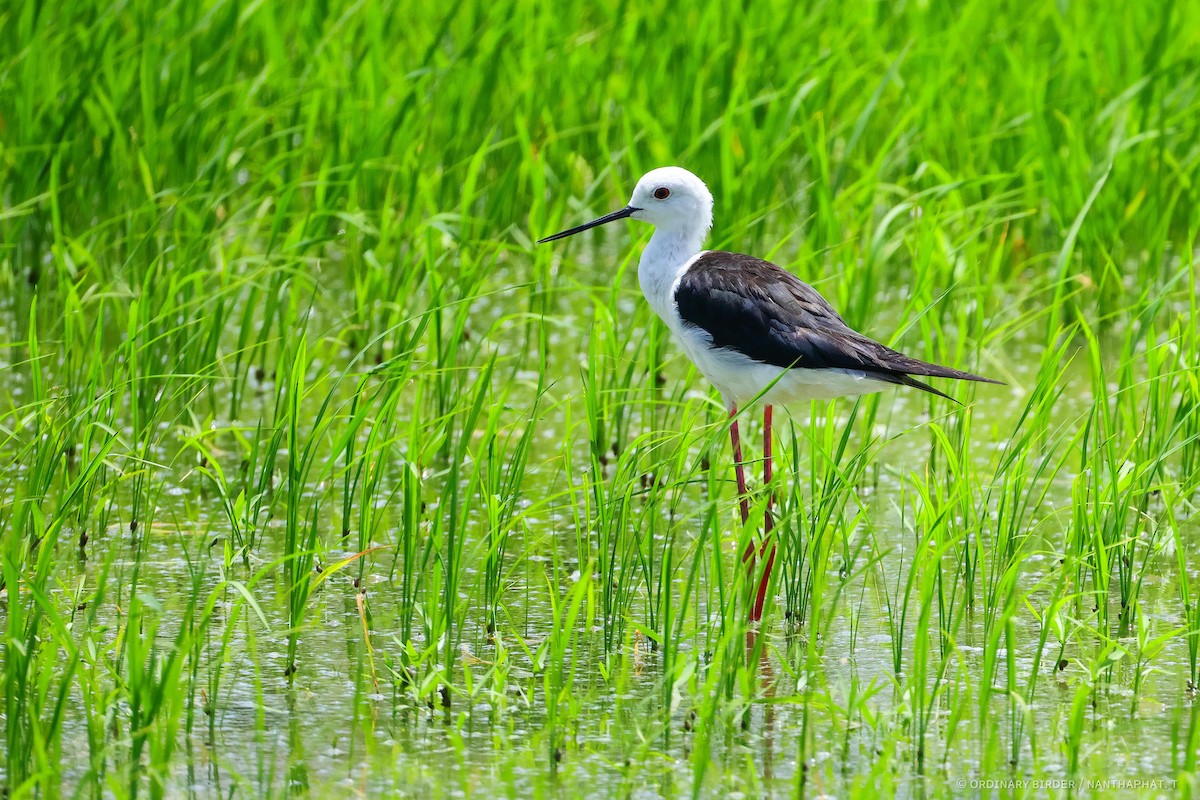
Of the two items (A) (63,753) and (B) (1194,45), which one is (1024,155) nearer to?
(B) (1194,45)

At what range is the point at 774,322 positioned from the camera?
4590 mm

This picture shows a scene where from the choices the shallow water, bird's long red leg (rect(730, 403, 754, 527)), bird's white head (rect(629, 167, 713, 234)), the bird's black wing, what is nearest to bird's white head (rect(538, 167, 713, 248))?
bird's white head (rect(629, 167, 713, 234))

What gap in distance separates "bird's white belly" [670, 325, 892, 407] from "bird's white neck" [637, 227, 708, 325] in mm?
146

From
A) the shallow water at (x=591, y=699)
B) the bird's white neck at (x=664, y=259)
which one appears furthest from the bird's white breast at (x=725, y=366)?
the shallow water at (x=591, y=699)

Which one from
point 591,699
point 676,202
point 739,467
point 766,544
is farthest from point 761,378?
point 591,699

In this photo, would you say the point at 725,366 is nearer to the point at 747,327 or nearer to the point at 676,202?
the point at 747,327

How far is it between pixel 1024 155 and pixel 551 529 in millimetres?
3086

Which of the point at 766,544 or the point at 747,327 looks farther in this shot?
the point at 747,327

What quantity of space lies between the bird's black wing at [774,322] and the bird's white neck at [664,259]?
0.31 ft

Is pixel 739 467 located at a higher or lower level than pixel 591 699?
higher

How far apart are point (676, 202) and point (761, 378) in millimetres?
715

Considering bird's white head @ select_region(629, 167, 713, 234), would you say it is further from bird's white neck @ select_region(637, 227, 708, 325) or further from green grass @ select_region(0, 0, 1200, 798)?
green grass @ select_region(0, 0, 1200, 798)

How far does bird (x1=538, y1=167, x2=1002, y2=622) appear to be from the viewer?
14.6 ft

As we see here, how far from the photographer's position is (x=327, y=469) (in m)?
4.49
